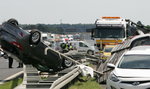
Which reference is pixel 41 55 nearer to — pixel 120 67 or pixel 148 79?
pixel 120 67

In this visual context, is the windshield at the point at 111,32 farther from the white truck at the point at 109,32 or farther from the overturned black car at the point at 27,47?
the overturned black car at the point at 27,47

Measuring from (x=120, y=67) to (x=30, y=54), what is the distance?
223 inches

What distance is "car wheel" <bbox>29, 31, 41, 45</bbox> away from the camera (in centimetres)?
1764

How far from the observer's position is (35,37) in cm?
1777

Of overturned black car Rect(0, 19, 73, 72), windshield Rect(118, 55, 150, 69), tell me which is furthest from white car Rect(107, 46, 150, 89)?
overturned black car Rect(0, 19, 73, 72)

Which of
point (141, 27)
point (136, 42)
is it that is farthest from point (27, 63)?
point (141, 27)

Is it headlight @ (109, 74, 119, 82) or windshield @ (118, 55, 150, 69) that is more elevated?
windshield @ (118, 55, 150, 69)

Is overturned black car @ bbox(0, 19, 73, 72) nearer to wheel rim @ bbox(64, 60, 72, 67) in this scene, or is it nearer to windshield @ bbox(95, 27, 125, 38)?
wheel rim @ bbox(64, 60, 72, 67)

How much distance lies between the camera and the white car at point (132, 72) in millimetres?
11508

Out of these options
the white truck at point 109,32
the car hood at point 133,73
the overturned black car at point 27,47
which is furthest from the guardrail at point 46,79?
the white truck at point 109,32

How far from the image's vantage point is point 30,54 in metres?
18.0

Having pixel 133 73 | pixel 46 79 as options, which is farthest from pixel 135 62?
pixel 46 79

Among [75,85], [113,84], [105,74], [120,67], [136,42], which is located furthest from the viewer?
[136,42]

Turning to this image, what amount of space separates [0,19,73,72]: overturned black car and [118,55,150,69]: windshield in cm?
494
